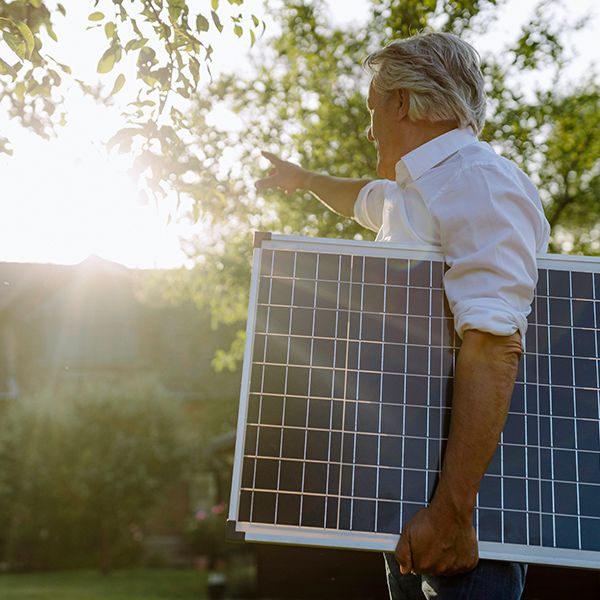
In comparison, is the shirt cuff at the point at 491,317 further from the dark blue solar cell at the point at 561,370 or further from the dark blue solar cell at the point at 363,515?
the dark blue solar cell at the point at 363,515

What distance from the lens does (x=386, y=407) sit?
7.86 ft

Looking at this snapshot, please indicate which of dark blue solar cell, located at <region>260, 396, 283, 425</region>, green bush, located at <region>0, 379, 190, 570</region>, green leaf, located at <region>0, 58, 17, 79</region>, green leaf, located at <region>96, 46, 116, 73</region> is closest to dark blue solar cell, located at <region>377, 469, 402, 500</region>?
dark blue solar cell, located at <region>260, 396, 283, 425</region>

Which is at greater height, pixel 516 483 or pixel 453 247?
pixel 453 247

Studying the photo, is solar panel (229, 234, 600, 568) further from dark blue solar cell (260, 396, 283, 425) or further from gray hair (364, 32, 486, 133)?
gray hair (364, 32, 486, 133)

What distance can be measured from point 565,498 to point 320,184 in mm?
1855

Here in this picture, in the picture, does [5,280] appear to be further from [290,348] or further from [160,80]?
[290,348]

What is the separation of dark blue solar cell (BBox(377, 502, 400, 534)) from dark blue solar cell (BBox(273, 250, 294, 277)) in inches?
29.2

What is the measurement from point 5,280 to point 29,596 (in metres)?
17.9

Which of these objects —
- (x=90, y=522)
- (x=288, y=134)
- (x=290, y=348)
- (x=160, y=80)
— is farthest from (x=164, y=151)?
(x=90, y=522)

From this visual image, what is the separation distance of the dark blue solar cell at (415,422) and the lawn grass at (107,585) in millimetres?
22916

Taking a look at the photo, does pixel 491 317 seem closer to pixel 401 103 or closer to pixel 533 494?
pixel 533 494

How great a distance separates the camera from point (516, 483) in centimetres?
232

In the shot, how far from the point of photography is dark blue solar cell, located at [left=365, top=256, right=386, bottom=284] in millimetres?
2523

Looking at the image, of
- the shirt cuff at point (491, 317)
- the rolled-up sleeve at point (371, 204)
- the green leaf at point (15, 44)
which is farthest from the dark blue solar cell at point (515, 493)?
the green leaf at point (15, 44)
